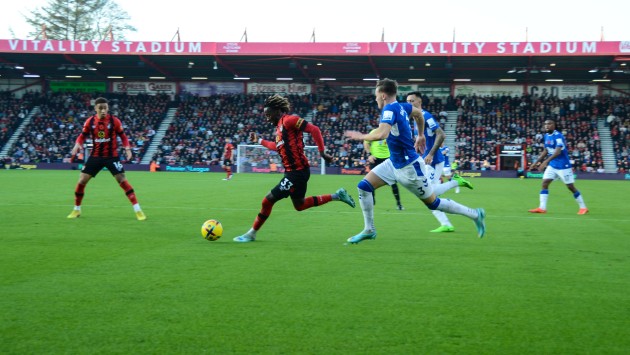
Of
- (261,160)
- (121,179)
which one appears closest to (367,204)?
(121,179)

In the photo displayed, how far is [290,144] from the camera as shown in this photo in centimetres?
882

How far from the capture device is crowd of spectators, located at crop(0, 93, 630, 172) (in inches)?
1797

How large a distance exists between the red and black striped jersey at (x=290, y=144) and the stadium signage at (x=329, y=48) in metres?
36.9

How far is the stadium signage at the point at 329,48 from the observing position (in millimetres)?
42094

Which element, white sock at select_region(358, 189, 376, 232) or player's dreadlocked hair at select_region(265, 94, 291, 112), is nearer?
white sock at select_region(358, 189, 376, 232)

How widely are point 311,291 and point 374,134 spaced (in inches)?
107

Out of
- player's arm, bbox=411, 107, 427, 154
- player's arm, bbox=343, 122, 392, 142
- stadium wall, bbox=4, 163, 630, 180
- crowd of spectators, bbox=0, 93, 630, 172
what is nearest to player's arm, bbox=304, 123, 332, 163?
player's arm, bbox=343, 122, 392, 142

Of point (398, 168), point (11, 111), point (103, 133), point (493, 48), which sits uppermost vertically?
point (493, 48)

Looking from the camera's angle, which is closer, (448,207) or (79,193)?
(448,207)

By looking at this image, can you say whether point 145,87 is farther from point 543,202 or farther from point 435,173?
point 435,173

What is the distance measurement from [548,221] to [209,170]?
3550 cm

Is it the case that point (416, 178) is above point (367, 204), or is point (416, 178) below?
above

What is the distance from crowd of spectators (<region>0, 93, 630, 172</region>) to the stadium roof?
2189 millimetres

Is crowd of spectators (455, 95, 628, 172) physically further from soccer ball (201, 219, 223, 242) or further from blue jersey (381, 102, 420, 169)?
soccer ball (201, 219, 223, 242)
